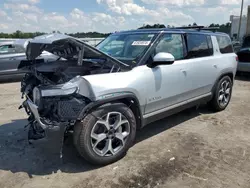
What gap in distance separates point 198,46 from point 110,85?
245 centimetres

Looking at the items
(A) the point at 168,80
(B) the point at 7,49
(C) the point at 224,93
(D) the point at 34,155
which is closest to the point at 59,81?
(D) the point at 34,155

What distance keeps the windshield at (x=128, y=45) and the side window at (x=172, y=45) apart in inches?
7.3

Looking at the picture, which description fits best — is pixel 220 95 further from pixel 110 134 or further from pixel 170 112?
pixel 110 134

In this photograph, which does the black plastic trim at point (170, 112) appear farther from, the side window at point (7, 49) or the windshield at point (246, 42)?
the side window at point (7, 49)

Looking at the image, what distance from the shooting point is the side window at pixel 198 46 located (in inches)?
192

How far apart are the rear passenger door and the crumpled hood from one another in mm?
1550

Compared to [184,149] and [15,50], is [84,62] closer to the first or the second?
[184,149]

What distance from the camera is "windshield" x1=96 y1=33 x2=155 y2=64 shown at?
415 centimetres

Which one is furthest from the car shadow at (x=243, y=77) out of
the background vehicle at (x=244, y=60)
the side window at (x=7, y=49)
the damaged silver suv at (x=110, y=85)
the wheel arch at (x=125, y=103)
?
the side window at (x=7, y=49)

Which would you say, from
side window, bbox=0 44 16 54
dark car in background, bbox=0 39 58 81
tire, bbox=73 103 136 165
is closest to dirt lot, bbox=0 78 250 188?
tire, bbox=73 103 136 165

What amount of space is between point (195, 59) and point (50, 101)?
2825 millimetres

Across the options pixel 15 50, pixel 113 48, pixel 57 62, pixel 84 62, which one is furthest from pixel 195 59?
pixel 15 50

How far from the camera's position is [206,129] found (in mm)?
4938

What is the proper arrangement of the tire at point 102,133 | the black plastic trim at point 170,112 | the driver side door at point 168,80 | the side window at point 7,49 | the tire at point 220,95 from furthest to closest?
1. the side window at point 7,49
2. the tire at point 220,95
3. the black plastic trim at point 170,112
4. the driver side door at point 168,80
5. the tire at point 102,133
